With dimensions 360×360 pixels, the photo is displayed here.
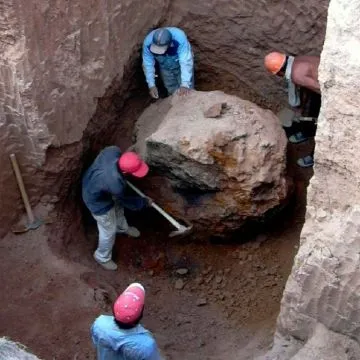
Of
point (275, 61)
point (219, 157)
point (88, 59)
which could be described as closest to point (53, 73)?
point (88, 59)

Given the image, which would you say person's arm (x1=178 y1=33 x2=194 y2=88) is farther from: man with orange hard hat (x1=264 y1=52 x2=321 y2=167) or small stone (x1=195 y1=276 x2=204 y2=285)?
small stone (x1=195 y1=276 x2=204 y2=285)

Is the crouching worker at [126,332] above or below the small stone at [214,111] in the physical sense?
below

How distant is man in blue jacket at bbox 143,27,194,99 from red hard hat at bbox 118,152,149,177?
0.96 metres

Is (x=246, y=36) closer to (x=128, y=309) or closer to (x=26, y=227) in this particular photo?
(x=26, y=227)

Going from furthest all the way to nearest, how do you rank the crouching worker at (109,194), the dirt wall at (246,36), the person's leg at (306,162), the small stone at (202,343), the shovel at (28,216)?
1. the person's leg at (306,162)
2. the dirt wall at (246,36)
3. the shovel at (28,216)
4. the crouching worker at (109,194)
5. the small stone at (202,343)

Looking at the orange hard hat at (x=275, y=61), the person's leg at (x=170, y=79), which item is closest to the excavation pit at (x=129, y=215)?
the person's leg at (x=170, y=79)

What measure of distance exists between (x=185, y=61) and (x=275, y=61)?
2.56 feet

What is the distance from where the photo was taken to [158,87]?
7.37 meters

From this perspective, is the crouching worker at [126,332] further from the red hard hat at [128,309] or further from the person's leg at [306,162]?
the person's leg at [306,162]

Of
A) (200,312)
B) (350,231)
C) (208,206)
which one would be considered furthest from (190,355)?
(350,231)

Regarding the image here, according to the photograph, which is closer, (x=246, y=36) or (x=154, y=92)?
(x=154, y=92)

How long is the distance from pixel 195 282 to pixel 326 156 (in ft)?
8.33

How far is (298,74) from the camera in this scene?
6848mm

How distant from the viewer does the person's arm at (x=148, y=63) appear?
22.6 feet
